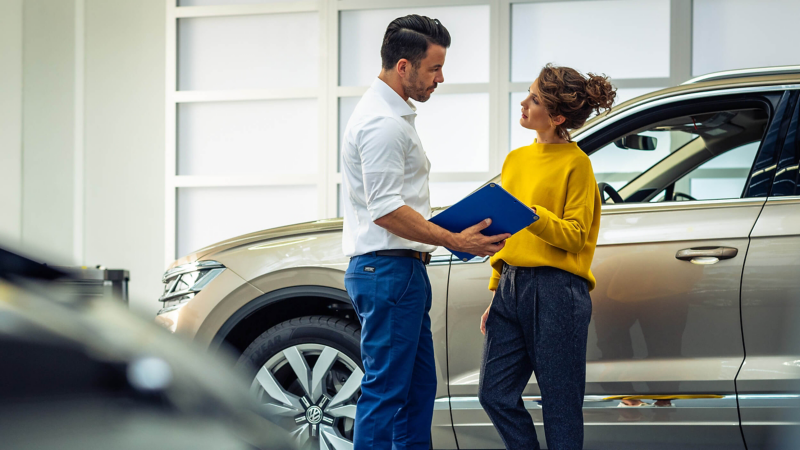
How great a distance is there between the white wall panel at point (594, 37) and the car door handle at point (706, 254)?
3.70m

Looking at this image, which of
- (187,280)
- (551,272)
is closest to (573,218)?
(551,272)

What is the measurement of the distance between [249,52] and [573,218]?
5380mm

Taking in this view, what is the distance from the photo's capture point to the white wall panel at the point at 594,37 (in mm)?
6062

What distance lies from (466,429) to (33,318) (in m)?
2.12

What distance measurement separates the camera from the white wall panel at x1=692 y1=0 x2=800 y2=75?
586 centimetres

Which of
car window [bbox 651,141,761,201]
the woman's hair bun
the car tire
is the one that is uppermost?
the woman's hair bun

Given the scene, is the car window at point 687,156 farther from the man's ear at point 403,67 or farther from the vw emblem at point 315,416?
the vw emblem at point 315,416

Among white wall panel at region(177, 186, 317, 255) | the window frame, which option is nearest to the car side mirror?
the window frame

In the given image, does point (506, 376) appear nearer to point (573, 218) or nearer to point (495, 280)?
point (495, 280)

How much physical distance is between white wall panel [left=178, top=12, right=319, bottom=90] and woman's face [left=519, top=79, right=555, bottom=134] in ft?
15.4

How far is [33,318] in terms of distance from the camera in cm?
94

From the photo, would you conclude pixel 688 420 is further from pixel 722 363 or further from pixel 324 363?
pixel 324 363

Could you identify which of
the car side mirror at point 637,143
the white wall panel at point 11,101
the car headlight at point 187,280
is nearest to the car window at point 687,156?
the car side mirror at point 637,143

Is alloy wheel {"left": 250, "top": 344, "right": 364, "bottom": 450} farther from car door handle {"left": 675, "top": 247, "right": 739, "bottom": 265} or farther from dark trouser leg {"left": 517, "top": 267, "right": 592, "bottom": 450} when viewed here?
car door handle {"left": 675, "top": 247, "right": 739, "bottom": 265}
